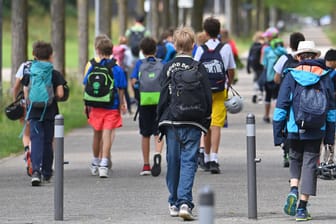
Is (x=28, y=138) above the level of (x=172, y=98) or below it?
below

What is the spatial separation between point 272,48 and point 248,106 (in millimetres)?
6134

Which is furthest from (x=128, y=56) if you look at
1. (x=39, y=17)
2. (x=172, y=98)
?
(x=39, y=17)

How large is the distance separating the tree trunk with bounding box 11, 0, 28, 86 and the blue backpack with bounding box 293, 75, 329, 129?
46.7 ft

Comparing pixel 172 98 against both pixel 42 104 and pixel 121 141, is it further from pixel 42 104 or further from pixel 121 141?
pixel 121 141

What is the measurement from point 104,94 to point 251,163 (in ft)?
13.0

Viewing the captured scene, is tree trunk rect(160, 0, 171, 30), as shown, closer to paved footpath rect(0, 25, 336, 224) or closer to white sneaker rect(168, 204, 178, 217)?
paved footpath rect(0, 25, 336, 224)

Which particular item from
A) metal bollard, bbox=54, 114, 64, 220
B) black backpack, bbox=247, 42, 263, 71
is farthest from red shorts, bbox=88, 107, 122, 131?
black backpack, bbox=247, 42, 263, 71

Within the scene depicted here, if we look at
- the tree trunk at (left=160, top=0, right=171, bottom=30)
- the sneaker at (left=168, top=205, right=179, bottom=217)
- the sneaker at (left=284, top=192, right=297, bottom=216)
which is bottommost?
the tree trunk at (left=160, top=0, right=171, bottom=30)

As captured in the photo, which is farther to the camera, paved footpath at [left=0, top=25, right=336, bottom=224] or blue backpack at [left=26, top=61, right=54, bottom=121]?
blue backpack at [left=26, top=61, right=54, bottom=121]

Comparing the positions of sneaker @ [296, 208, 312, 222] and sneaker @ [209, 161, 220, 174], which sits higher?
sneaker @ [296, 208, 312, 222]

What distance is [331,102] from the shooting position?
11.3 m

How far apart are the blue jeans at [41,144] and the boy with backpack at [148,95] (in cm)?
128

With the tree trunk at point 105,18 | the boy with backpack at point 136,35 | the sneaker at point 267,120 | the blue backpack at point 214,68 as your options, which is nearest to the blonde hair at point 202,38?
the blue backpack at point 214,68

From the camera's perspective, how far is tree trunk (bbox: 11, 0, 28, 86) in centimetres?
2455
